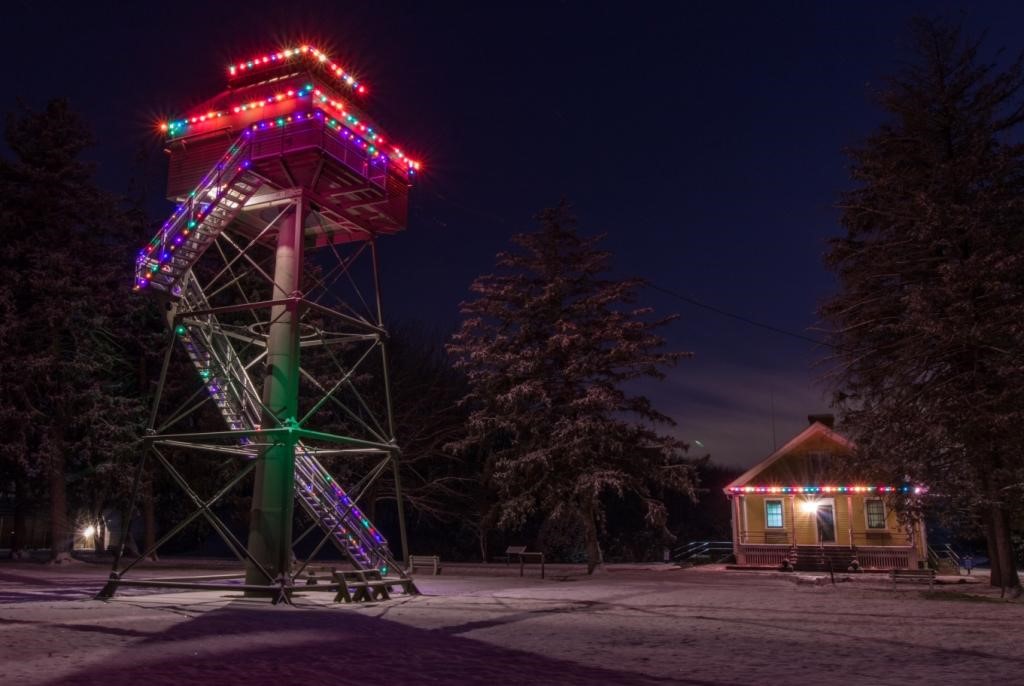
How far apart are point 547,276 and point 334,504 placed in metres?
15.4

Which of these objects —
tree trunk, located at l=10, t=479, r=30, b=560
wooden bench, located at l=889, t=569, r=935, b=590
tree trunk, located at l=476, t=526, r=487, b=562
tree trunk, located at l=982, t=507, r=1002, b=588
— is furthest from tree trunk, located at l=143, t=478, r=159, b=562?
tree trunk, located at l=982, t=507, r=1002, b=588

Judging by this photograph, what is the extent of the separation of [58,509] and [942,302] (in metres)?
31.6

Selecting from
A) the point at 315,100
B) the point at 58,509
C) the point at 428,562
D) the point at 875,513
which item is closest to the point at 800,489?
the point at 875,513

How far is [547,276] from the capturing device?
3153 centimetres

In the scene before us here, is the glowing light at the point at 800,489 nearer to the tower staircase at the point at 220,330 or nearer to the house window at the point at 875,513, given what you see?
the house window at the point at 875,513

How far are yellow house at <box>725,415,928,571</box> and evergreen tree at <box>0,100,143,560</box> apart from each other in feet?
86.7

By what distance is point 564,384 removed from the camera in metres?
30.9

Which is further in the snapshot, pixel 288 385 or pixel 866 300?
pixel 866 300

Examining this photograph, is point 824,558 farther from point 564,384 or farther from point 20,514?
point 20,514

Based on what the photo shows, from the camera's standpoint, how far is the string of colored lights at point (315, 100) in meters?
17.7

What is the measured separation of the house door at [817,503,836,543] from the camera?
3516 centimetres

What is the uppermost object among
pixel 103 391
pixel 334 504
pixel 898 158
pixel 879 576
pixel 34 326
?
pixel 898 158

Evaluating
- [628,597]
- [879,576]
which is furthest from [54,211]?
[879,576]

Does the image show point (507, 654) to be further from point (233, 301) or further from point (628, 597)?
point (233, 301)
